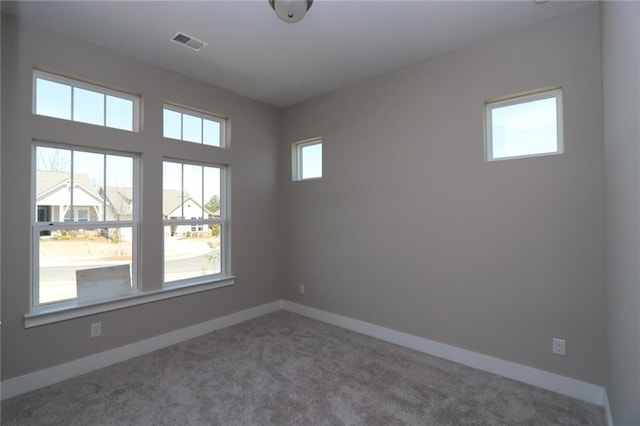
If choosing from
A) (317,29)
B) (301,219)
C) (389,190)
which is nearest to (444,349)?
(389,190)

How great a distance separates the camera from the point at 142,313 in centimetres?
303

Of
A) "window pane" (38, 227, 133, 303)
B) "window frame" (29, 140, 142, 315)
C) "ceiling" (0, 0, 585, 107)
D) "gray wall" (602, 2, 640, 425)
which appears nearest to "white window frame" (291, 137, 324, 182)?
"ceiling" (0, 0, 585, 107)

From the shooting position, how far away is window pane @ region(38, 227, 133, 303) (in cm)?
258

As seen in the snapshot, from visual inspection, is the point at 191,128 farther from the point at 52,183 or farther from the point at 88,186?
the point at 52,183

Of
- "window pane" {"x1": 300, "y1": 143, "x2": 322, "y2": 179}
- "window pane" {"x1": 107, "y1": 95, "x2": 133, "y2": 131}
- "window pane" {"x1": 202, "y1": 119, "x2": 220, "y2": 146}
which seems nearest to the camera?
"window pane" {"x1": 107, "y1": 95, "x2": 133, "y2": 131}

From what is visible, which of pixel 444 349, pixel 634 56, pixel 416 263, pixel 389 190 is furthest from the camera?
pixel 389 190

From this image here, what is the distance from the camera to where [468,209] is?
2.77m

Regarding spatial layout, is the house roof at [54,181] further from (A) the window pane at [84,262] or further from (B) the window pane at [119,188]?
(A) the window pane at [84,262]

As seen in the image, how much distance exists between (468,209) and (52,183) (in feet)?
12.0

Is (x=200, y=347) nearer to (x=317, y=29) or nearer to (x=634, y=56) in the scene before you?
(x=317, y=29)

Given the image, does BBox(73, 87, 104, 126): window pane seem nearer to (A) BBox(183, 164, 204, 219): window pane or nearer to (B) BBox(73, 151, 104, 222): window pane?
(B) BBox(73, 151, 104, 222): window pane

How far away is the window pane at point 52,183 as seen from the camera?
99.8 inches

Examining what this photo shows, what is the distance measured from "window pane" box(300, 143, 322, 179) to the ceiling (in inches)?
43.0

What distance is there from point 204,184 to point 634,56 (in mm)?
3648
